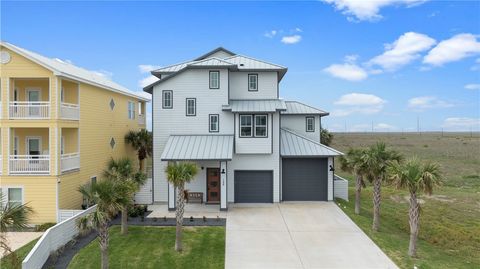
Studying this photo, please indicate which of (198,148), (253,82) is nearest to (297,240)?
(198,148)

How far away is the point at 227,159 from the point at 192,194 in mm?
4197

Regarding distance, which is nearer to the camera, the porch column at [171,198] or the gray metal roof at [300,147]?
the porch column at [171,198]

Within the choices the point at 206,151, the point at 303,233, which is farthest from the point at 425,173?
the point at 206,151

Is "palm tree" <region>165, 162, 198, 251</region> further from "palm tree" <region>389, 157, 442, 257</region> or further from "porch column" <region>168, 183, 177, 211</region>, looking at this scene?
"palm tree" <region>389, 157, 442, 257</region>

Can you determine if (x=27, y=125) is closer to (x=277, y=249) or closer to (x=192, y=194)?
(x=192, y=194)

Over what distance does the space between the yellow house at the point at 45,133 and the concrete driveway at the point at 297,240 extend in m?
10.0

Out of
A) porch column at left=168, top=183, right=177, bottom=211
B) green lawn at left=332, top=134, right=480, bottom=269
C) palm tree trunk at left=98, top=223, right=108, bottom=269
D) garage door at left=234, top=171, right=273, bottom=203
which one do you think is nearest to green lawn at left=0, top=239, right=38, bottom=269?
palm tree trunk at left=98, top=223, right=108, bottom=269

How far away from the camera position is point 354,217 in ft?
65.9

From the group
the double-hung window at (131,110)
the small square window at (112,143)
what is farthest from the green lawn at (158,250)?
the double-hung window at (131,110)

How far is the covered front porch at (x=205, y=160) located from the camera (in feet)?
70.4

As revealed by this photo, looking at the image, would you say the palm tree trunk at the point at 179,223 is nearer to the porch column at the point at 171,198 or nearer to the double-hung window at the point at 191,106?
the porch column at the point at 171,198

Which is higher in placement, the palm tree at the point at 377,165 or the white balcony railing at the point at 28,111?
the white balcony railing at the point at 28,111

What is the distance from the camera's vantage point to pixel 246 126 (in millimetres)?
23078

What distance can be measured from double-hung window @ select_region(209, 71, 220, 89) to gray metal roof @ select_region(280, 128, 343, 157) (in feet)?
20.8
